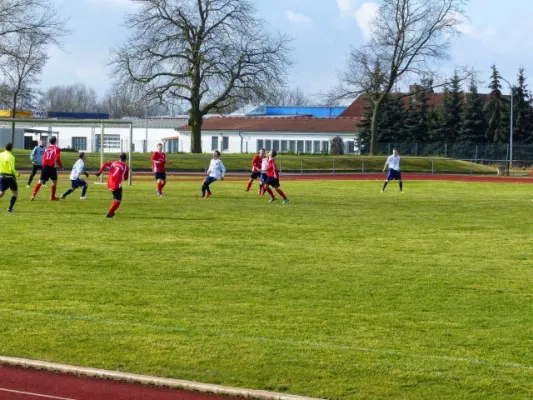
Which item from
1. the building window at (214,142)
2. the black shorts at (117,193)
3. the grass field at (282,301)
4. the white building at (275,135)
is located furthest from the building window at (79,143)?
the grass field at (282,301)

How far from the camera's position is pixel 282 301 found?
39.8 ft

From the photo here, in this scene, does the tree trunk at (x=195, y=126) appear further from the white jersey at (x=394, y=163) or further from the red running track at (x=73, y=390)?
the red running track at (x=73, y=390)

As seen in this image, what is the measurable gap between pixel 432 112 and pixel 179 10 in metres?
29.7

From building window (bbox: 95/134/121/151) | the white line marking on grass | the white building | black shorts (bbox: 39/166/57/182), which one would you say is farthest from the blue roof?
the white line marking on grass

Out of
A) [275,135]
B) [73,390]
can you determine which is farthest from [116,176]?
[275,135]

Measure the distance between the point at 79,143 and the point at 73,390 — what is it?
6806cm

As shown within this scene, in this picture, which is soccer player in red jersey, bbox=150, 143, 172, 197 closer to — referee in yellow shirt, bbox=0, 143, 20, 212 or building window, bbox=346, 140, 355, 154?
referee in yellow shirt, bbox=0, 143, 20, 212

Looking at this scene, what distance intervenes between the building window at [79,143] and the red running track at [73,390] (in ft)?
211

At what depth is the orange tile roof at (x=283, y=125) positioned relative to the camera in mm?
Result: 90750

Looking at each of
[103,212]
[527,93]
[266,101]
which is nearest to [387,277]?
[103,212]

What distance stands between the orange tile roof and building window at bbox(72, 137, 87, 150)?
1699 cm

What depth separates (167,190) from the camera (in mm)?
35938

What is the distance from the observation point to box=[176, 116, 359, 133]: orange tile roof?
90.8 m

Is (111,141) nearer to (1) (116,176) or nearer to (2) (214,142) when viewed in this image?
(2) (214,142)
